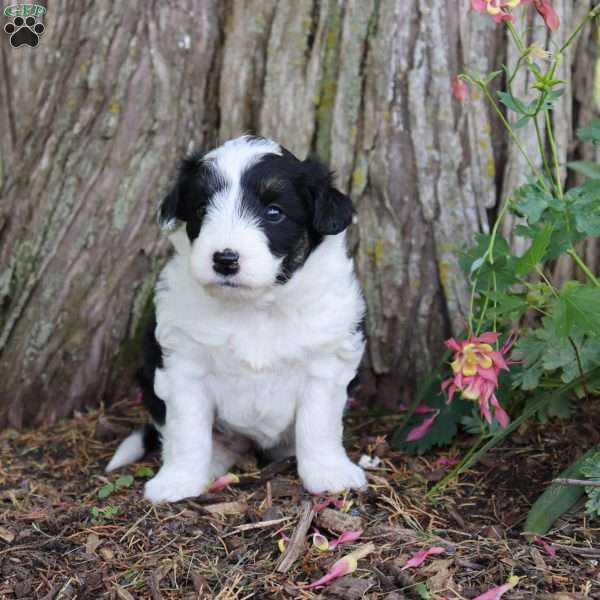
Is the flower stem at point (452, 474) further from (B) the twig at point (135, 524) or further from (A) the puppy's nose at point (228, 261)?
(A) the puppy's nose at point (228, 261)

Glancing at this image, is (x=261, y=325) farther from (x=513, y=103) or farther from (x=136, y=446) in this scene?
(x=513, y=103)

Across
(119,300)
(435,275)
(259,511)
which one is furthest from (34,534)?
(435,275)

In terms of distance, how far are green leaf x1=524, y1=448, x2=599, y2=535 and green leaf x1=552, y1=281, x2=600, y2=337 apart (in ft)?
2.11

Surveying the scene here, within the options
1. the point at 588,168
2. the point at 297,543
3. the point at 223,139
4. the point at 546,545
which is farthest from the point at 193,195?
the point at 546,545

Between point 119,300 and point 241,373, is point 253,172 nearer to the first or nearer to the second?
point 241,373

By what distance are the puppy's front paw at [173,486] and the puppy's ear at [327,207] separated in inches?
47.4

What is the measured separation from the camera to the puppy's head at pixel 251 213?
3.33 meters

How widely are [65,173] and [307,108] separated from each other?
4.31ft

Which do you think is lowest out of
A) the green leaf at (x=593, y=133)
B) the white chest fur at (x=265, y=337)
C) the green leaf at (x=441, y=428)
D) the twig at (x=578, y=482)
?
the green leaf at (x=441, y=428)

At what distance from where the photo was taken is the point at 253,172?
354 cm

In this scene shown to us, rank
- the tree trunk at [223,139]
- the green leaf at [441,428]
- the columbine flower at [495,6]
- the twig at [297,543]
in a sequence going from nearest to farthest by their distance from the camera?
the columbine flower at [495,6]
the twig at [297,543]
the green leaf at [441,428]
the tree trunk at [223,139]

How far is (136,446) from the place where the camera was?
427 centimetres

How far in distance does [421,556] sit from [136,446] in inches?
65.3

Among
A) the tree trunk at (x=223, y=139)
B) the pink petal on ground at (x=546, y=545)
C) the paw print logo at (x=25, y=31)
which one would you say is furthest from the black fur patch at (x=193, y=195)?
the pink petal on ground at (x=546, y=545)
